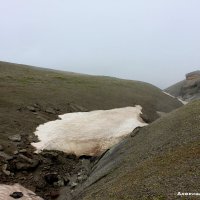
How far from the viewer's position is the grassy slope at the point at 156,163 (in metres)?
22.8

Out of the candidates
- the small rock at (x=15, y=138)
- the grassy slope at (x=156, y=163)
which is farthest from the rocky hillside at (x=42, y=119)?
the grassy slope at (x=156, y=163)

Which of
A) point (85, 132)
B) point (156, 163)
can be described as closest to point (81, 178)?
point (85, 132)

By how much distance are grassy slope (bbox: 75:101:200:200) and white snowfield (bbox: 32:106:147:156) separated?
7.86m

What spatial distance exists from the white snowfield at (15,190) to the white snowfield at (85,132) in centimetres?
878

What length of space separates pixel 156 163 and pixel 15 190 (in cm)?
1358

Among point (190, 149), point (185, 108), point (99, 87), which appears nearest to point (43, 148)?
point (185, 108)

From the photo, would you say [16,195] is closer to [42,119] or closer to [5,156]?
[5,156]

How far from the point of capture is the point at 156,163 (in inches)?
1086

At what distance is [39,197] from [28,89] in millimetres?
39101

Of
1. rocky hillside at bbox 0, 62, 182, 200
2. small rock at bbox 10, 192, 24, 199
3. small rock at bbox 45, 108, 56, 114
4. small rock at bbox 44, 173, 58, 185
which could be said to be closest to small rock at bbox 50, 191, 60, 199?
rocky hillside at bbox 0, 62, 182, 200

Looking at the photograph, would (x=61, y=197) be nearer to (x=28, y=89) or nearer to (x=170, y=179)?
(x=170, y=179)

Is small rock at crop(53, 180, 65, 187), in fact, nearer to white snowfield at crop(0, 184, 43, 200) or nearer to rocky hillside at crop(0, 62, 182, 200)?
rocky hillside at crop(0, 62, 182, 200)

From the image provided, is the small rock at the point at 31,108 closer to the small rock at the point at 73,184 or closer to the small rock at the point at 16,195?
the small rock at the point at 73,184

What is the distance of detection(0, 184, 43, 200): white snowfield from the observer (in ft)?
106
